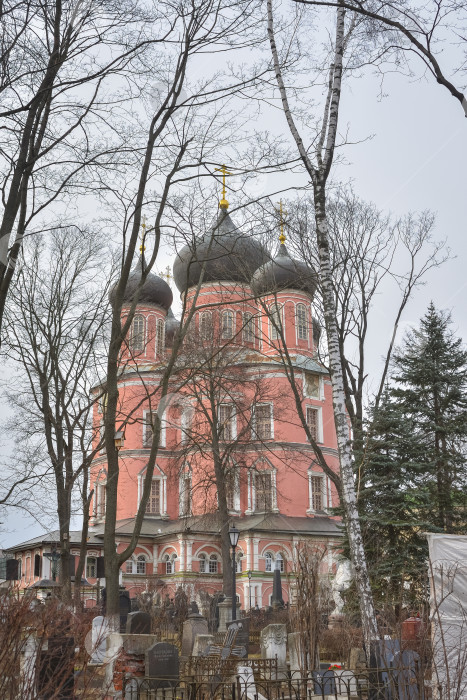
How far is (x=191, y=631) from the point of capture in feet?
53.1

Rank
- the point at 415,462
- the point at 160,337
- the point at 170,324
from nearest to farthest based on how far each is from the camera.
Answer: the point at 415,462, the point at 160,337, the point at 170,324

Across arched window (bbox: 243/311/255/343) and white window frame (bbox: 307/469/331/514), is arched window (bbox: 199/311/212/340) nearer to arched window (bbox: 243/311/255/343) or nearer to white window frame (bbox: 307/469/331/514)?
arched window (bbox: 243/311/255/343)

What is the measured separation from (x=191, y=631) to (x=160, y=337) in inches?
999

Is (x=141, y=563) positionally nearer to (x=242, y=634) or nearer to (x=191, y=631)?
(x=191, y=631)

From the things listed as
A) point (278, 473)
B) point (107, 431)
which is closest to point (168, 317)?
point (278, 473)

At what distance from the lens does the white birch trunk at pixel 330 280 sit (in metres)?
10.4

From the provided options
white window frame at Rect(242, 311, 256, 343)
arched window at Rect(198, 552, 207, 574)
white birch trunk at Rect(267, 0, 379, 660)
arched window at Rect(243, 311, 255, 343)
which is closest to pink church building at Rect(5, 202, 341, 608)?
arched window at Rect(198, 552, 207, 574)

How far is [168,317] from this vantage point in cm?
4822

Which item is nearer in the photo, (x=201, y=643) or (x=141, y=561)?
(x=201, y=643)

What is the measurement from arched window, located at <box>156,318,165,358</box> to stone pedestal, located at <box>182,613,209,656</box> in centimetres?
1743

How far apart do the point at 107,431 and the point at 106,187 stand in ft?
11.6

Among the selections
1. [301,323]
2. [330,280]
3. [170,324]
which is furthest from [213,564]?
[330,280]

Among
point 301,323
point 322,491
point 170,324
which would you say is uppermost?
point 170,324

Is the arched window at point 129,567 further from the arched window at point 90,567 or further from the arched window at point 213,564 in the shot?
the arched window at point 213,564
